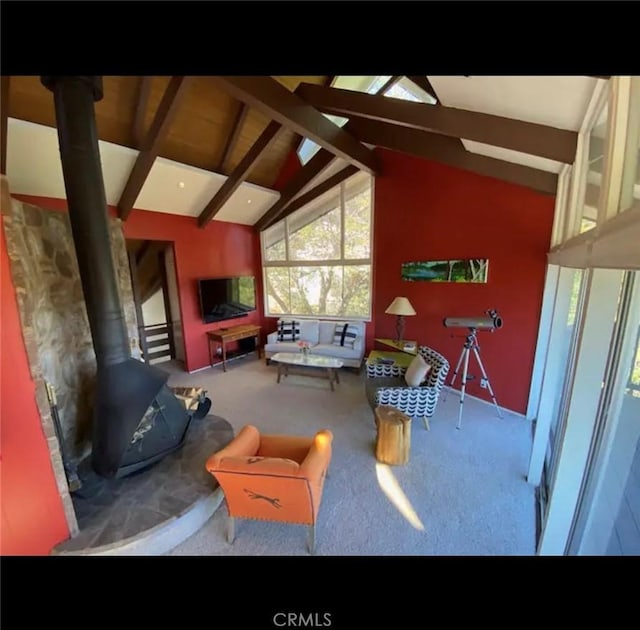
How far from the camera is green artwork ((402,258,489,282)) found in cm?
356

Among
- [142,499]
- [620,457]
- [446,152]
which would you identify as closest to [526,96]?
[446,152]

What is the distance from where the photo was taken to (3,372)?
1237 millimetres

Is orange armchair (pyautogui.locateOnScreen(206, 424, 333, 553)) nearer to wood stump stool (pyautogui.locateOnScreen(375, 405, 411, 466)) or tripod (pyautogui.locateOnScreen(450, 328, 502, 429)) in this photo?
wood stump stool (pyautogui.locateOnScreen(375, 405, 411, 466))

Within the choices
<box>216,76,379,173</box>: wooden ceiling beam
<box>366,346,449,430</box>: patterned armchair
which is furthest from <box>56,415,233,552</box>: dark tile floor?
<box>216,76,379,173</box>: wooden ceiling beam

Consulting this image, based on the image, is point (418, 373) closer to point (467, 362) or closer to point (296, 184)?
point (467, 362)

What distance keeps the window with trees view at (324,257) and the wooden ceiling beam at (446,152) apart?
1.15 m

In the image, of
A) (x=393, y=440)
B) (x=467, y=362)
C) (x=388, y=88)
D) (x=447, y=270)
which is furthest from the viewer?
(x=447, y=270)

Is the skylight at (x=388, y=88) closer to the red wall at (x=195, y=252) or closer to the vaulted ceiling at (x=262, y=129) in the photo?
the vaulted ceiling at (x=262, y=129)

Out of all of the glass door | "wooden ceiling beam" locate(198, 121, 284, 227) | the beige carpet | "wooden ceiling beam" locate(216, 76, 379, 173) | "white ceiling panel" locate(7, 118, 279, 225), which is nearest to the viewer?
the glass door

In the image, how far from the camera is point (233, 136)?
12.4ft

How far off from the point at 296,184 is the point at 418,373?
383 centimetres

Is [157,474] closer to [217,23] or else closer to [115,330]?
[115,330]

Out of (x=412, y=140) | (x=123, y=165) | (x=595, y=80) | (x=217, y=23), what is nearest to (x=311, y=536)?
(x=217, y=23)

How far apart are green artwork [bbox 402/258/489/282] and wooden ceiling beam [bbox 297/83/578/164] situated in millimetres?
1731
